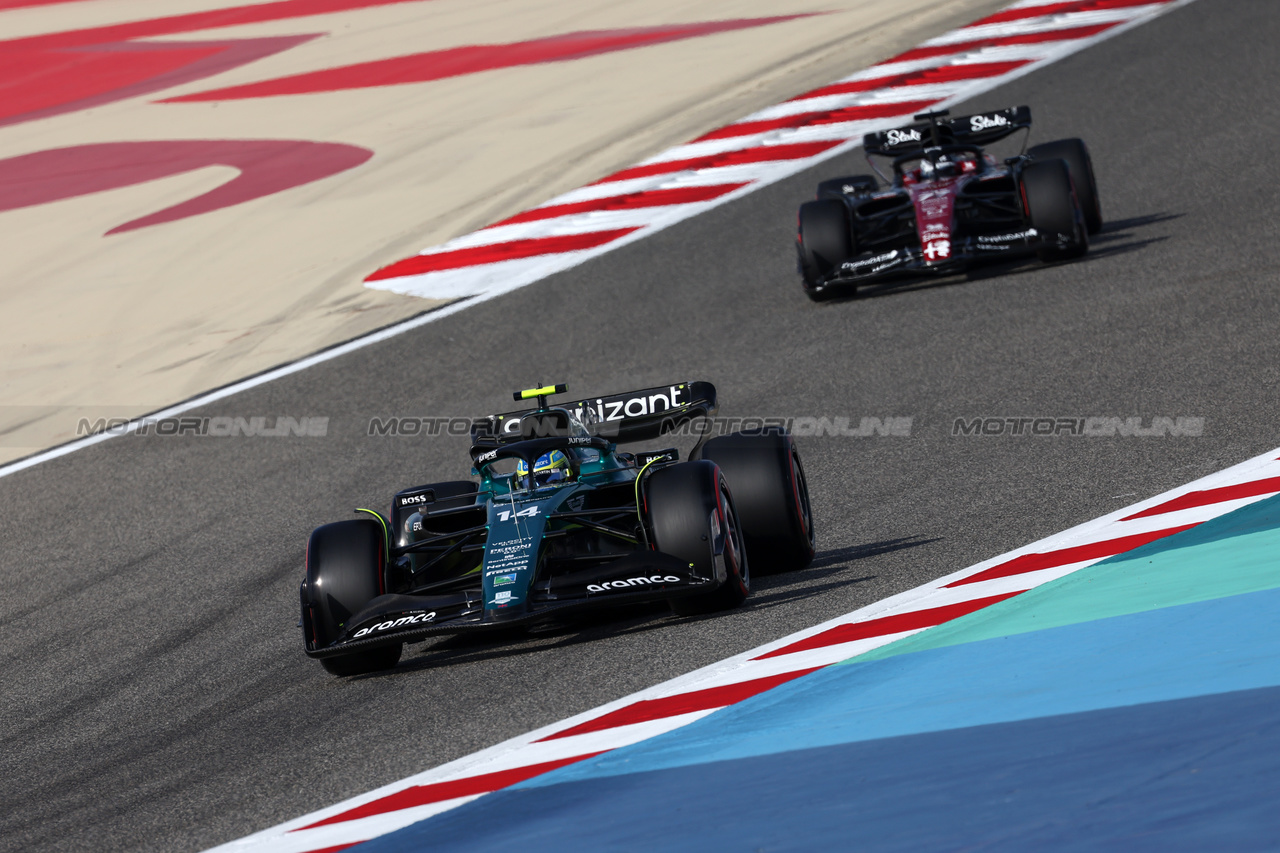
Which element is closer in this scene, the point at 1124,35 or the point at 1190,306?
the point at 1190,306

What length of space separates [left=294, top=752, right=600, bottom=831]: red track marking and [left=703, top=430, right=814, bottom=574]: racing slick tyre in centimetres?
251

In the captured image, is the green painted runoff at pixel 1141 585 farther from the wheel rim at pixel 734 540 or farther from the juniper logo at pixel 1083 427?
the juniper logo at pixel 1083 427

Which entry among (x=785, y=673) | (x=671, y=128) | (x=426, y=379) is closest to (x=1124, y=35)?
(x=671, y=128)

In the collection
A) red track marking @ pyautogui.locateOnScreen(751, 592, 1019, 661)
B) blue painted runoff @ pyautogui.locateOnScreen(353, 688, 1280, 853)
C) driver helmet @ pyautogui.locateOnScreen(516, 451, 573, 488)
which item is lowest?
red track marking @ pyautogui.locateOnScreen(751, 592, 1019, 661)

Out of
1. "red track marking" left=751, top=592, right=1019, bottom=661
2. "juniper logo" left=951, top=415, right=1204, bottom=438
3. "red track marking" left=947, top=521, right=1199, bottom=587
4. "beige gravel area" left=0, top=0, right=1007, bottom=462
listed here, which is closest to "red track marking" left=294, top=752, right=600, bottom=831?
"red track marking" left=751, top=592, right=1019, bottom=661

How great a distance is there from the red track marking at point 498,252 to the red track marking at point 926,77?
15.5 ft

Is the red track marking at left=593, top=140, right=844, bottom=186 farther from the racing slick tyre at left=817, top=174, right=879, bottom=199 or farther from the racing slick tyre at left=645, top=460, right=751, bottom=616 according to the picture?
the racing slick tyre at left=645, top=460, right=751, bottom=616

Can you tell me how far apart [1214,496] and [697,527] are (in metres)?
2.34

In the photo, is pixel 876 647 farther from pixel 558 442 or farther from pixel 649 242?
pixel 649 242

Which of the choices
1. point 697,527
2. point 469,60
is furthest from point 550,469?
point 469,60

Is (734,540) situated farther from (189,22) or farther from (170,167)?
(189,22)

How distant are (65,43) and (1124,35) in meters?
18.9

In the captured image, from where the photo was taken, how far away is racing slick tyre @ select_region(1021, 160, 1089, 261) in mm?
13039

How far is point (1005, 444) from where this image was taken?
30.6 feet
